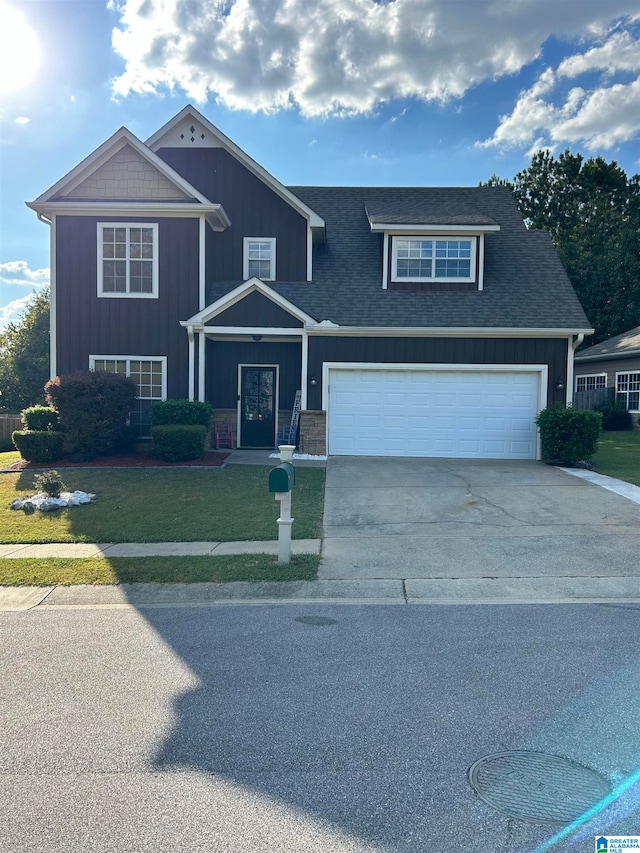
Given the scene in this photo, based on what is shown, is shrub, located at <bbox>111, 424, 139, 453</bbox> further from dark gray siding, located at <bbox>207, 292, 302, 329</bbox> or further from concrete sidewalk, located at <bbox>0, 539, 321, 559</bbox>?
concrete sidewalk, located at <bbox>0, 539, 321, 559</bbox>

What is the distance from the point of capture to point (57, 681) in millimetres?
4680

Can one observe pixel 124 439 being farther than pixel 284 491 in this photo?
Yes

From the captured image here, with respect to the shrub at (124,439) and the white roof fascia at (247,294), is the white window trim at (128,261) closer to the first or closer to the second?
the white roof fascia at (247,294)

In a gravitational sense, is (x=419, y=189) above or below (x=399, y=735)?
above

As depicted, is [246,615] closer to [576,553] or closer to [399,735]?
[399,735]

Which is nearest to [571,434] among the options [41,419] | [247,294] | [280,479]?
[247,294]

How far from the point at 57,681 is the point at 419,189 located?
814 inches

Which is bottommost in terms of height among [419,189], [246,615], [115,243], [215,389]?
[246,615]

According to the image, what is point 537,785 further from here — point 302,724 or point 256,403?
point 256,403

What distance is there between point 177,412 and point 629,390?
63.2ft

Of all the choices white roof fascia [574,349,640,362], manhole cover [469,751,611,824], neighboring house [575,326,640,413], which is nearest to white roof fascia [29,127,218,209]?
manhole cover [469,751,611,824]

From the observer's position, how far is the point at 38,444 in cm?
1512

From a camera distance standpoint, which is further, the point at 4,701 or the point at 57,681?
the point at 57,681

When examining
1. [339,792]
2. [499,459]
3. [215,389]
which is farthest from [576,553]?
[215,389]
